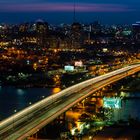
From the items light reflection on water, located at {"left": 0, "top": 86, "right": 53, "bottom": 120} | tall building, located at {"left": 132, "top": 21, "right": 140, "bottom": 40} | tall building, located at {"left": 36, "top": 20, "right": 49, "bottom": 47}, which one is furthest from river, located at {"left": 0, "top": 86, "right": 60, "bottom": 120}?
tall building, located at {"left": 132, "top": 21, "right": 140, "bottom": 40}

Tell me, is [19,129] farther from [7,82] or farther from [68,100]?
[7,82]

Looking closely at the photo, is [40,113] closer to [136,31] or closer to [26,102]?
[26,102]

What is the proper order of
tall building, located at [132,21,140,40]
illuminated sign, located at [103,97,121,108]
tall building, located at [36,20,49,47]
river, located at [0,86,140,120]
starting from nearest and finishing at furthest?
river, located at [0,86,140,120]
illuminated sign, located at [103,97,121,108]
tall building, located at [36,20,49,47]
tall building, located at [132,21,140,40]

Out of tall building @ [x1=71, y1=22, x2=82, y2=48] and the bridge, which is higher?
the bridge

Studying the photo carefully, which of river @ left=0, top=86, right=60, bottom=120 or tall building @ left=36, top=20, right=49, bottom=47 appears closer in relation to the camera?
river @ left=0, top=86, right=60, bottom=120

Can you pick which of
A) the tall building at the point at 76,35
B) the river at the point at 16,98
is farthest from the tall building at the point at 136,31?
the river at the point at 16,98

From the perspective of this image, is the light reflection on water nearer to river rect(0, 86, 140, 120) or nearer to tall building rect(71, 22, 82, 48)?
river rect(0, 86, 140, 120)

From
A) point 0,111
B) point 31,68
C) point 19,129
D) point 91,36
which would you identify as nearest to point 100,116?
point 0,111

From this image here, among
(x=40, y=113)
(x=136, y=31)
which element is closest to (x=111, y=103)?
(x=40, y=113)

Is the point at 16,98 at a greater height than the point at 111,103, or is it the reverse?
the point at 111,103
